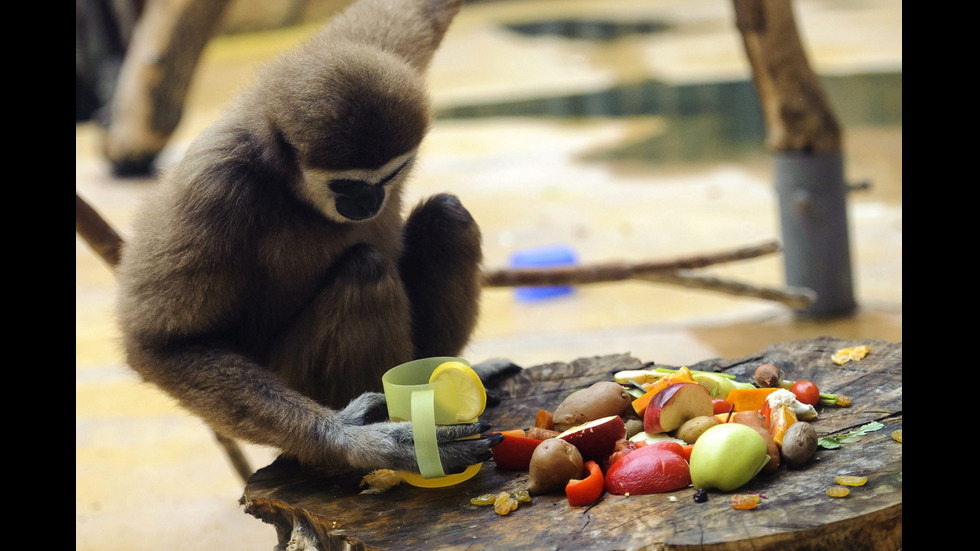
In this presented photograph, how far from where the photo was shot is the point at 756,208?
10430 mm

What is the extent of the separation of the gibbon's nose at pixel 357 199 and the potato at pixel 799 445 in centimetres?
163

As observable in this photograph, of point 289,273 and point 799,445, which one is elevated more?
point 289,273

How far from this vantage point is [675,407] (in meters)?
3.03

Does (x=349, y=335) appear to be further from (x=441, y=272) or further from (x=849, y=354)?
(x=849, y=354)

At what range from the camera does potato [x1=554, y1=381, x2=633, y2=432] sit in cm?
316

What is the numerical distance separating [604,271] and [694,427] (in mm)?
3224

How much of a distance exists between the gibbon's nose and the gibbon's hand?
67 centimetres

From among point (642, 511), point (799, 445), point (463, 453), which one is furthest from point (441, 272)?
point (799, 445)

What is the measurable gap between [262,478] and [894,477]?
7.03 ft

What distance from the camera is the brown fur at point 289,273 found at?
300 cm

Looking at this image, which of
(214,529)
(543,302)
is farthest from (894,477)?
(543,302)

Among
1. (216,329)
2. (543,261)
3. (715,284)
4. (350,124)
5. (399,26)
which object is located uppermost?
(399,26)

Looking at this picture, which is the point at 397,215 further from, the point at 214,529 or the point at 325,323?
the point at 214,529

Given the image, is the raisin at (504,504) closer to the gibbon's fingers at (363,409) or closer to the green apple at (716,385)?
the gibbon's fingers at (363,409)
